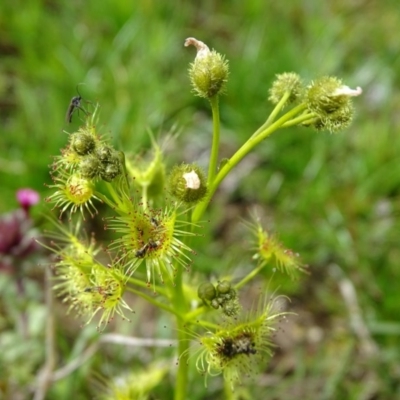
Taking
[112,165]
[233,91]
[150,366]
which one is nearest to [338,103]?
[112,165]

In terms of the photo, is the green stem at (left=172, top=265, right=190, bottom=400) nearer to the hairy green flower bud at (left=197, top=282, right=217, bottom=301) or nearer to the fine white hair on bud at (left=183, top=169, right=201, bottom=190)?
the hairy green flower bud at (left=197, top=282, right=217, bottom=301)

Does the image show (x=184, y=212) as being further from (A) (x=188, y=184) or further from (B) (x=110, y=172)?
(B) (x=110, y=172)

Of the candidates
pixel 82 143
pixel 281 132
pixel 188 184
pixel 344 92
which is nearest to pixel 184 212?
pixel 188 184

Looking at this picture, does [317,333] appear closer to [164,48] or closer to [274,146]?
[274,146]

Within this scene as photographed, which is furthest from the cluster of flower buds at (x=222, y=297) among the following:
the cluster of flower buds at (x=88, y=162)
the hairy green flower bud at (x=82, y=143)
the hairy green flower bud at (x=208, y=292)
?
the hairy green flower bud at (x=82, y=143)

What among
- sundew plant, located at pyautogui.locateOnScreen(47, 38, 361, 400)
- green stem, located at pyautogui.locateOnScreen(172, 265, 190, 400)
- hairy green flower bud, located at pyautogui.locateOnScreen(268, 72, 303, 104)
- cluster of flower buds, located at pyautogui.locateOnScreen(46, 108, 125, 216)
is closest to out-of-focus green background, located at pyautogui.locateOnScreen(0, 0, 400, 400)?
green stem, located at pyautogui.locateOnScreen(172, 265, 190, 400)
